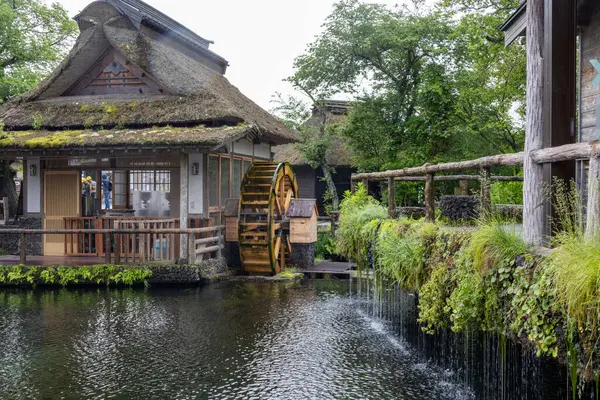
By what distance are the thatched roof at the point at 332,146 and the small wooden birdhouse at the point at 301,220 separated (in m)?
8.99

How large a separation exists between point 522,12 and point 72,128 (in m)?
11.0

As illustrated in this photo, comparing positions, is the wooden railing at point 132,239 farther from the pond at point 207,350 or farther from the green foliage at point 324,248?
the green foliage at point 324,248

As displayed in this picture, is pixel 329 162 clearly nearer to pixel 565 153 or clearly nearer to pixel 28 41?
pixel 28 41

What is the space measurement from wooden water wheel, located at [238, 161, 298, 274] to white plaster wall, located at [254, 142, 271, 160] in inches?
95.5

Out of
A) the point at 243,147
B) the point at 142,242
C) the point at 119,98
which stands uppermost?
the point at 119,98

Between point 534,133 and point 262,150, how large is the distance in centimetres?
1379

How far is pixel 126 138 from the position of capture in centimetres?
1257

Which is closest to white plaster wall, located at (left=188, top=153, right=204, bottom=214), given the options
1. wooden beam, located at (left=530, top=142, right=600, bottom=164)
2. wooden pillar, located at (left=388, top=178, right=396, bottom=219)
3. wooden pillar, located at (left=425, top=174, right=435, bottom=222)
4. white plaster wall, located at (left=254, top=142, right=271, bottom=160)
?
white plaster wall, located at (left=254, top=142, right=271, bottom=160)

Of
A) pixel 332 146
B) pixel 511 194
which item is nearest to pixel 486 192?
pixel 511 194

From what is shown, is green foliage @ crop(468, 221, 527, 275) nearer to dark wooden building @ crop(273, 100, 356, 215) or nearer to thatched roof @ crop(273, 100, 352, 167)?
thatched roof @ crop(273, 100, 352, 167)

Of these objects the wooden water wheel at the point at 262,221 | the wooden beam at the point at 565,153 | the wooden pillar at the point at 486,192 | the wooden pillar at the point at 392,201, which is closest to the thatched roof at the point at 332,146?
the wooden water wheel at the point at 262,221

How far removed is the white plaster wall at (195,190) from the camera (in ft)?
44.7

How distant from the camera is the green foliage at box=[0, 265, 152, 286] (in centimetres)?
1212

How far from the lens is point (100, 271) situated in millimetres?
12203
